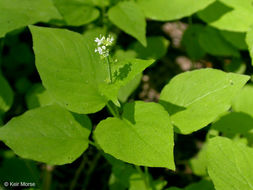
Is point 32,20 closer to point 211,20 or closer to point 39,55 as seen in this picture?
point 39,55

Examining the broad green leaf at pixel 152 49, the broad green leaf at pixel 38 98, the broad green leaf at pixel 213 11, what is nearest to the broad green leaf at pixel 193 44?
the broad green leaf at pixel 152 49

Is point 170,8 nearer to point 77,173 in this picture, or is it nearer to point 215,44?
point 215,44

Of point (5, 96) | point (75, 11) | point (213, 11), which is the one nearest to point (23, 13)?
point (75, 11)

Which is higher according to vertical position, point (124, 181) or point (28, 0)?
point (28, 0)

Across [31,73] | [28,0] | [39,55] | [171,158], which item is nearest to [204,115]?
[171,158]

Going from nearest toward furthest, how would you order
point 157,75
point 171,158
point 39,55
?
point 171,158 < point 39,55 < point 157,75

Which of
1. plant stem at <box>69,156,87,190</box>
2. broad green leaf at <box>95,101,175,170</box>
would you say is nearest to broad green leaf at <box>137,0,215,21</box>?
broad green leaf at <box>95,101,175,170</box>

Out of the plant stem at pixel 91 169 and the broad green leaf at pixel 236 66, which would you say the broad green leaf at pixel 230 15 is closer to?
→ the broad green leaf at pixel 236 66
